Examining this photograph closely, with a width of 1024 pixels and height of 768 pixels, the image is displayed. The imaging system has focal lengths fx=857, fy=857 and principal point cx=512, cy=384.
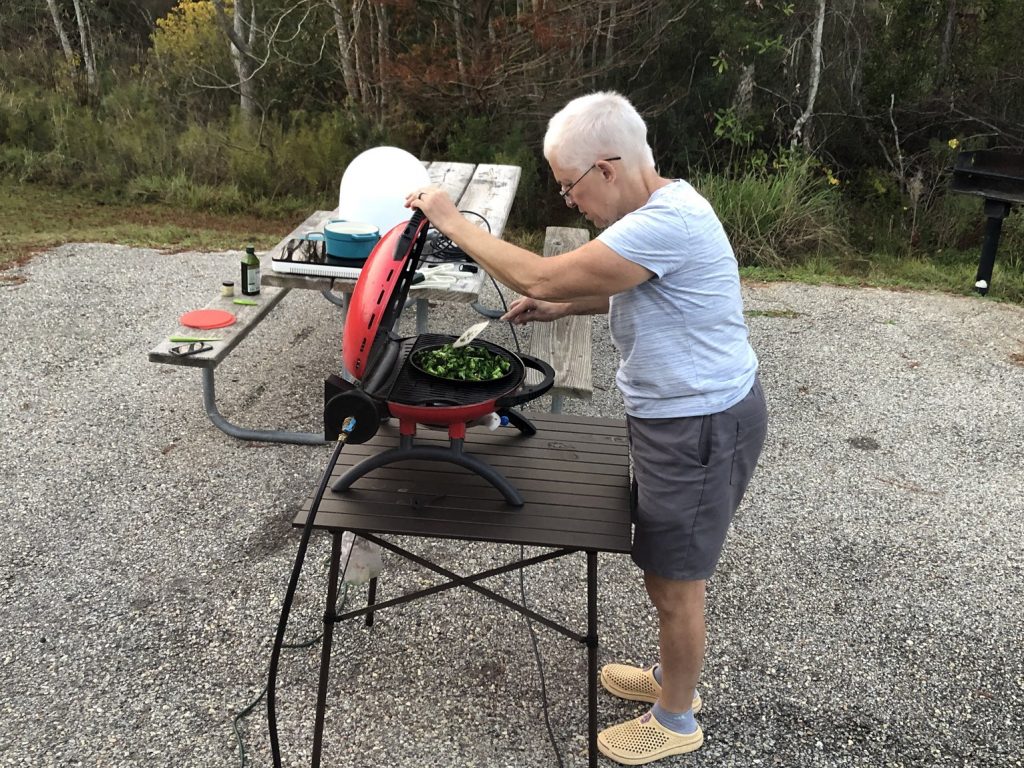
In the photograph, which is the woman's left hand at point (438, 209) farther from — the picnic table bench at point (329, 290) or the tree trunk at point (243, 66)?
the tree trunk at point (243, 66)

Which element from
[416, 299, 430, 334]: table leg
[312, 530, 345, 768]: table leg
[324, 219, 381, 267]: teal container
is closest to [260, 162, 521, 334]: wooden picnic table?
[416, 299, 430, 334]: table leg

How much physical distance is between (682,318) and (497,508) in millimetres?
576

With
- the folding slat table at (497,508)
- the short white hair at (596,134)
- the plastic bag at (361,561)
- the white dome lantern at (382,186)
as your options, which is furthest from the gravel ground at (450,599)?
the short white hair at (596,134)

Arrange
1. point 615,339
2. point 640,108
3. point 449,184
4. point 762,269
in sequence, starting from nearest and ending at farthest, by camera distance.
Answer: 1. point 615,339
2. point 449,184
3. point 762,269
4. point 640,108

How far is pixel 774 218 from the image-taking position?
7000mm

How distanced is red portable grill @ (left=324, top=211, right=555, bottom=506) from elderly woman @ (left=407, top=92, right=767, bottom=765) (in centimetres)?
14

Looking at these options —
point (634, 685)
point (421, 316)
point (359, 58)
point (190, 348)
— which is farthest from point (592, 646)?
point (359, 58)

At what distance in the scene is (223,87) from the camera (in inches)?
358

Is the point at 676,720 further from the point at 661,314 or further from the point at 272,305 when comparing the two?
the point at 272,305

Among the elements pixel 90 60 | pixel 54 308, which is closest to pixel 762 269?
pixel 54 308

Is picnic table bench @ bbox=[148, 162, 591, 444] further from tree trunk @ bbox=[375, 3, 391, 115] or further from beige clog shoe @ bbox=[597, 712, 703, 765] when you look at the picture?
tree trunk @ bbox=[375, 3, 391, 115]

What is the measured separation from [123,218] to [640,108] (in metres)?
4.90

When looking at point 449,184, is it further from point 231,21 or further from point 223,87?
point 231,21

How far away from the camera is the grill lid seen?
170cm
